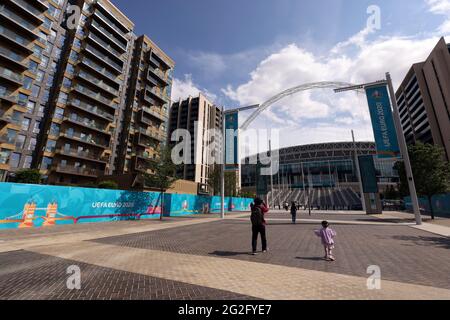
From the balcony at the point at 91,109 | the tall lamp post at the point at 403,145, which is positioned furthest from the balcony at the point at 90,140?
the tall lamp post at the point at 403,145

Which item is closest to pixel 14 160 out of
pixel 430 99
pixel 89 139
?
pixel 89 139

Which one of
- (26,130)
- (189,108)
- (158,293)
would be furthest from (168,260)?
(189,108)

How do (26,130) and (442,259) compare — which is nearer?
(442,259)

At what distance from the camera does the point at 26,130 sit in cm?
3281

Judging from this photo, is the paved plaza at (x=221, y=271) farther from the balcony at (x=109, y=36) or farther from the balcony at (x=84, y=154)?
the balcony at (x=109, y=36)

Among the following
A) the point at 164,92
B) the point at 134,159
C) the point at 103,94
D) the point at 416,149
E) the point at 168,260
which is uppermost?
the point at 164,92

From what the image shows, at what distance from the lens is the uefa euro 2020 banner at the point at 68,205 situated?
1284cm

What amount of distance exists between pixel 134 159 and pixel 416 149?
46.1 m

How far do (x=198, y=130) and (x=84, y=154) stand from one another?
5021 centimetres

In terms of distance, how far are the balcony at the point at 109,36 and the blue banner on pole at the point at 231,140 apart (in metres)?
38.4

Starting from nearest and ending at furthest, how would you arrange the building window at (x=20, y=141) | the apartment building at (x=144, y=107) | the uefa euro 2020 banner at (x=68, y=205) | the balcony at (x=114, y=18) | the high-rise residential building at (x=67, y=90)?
1. the uefa euro 2020 banner at (x=68, y=205)
2. the high-rise residential building at (x=67, y=90)
3. the building window at (x=20, y=141)
4. the balcony at (x=114, y=18)
5. the apartment building at (x=144, y=107)

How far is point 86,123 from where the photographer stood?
39.2m

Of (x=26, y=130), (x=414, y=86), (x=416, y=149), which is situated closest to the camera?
(x=416, y=149)
